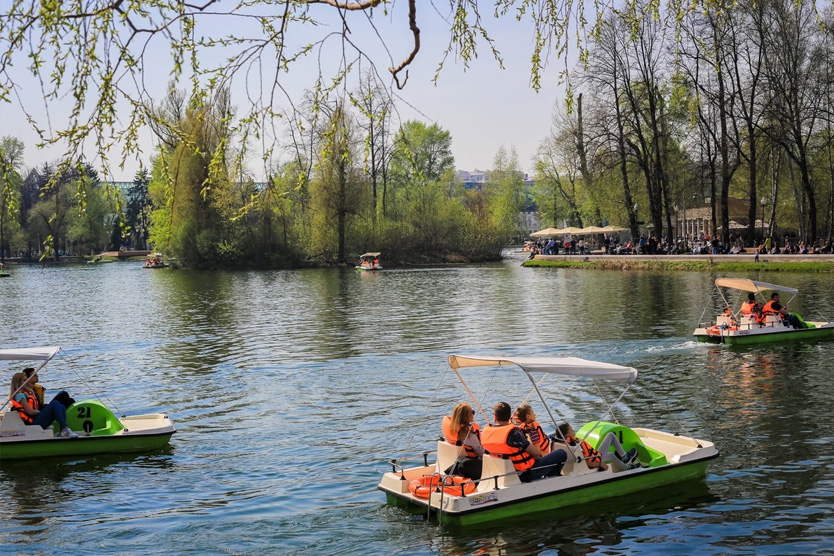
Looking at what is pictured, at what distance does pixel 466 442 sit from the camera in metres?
14.0

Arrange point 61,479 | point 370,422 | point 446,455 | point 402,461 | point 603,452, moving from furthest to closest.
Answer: point 370,422 < point 61,479 < point 402,461 < point 603,452 < point 446,455

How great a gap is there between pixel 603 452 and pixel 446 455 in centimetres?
263

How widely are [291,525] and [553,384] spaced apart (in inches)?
472

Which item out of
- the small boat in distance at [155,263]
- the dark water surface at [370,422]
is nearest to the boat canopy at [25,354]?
the dark water surface at [370,422]

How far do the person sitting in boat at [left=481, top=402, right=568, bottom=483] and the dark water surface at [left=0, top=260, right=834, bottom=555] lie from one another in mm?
700

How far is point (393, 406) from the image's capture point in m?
22.0

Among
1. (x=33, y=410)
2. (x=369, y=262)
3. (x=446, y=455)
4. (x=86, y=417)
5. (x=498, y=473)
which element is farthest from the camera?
(x=369, y=262)

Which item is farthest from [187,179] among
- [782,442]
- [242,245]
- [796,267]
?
[782,442]

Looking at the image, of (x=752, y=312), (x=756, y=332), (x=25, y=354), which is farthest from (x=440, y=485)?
(x=752, y=312)

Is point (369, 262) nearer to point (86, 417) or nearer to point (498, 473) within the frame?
point (86, 417)

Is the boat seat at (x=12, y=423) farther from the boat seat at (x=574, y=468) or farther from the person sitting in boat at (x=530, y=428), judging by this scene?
the boat seat at (x=574, y=468)

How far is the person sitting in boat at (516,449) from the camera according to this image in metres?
13.8

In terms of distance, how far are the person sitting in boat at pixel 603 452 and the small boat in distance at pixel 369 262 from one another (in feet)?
253

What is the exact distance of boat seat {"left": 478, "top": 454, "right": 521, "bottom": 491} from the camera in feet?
45.1
